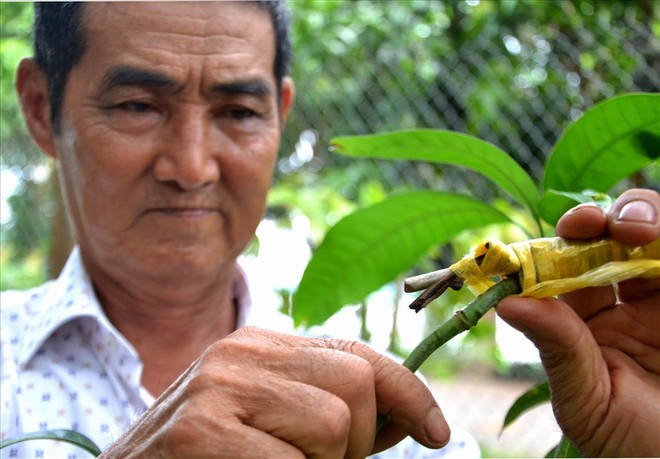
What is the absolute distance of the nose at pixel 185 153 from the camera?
1.00 m

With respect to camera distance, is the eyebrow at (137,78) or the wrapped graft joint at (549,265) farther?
the eyebrow at (137,78)

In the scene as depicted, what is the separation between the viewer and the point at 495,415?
289cm

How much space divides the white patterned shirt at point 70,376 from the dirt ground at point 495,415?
126cm

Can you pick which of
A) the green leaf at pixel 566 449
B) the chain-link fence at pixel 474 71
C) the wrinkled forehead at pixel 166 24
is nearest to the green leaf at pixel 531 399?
the green leaf at pixel 566 449

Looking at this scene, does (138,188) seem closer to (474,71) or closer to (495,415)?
(474,71)

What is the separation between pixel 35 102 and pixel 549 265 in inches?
35.6

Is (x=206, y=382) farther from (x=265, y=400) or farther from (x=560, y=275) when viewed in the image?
(x=560, y=275)

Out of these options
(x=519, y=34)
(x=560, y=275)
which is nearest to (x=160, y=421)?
(x=560, y=275)

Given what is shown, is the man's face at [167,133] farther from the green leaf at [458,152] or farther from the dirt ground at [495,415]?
the dirt ground at [495,415]

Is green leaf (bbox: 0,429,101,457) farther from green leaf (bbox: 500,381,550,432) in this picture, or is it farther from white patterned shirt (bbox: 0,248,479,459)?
green leaf (bbox: 500,381,550,432)

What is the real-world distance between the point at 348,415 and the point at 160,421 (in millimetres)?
136

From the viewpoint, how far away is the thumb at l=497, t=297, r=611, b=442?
562mm

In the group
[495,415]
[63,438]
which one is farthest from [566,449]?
[495,415]

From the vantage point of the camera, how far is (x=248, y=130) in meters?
1.08
